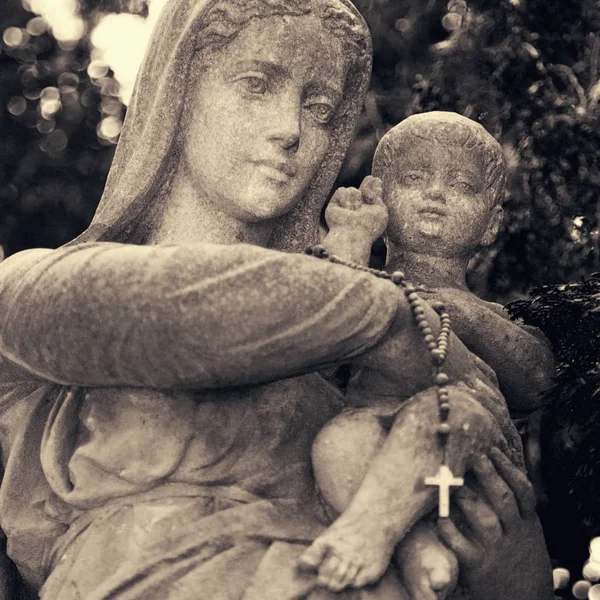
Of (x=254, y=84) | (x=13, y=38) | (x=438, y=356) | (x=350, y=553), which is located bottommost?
(x=13, y=38)

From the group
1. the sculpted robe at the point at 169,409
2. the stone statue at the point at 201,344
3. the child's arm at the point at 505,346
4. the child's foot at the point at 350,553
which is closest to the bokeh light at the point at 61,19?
the stone statue at the point at 201,344

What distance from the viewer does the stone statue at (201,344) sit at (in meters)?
4.19

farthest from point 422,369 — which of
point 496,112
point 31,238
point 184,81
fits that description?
point 31,238

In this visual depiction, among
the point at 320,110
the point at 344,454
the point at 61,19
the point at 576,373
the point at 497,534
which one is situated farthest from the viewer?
the point at 61,19

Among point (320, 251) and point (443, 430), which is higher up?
point (320, 251)

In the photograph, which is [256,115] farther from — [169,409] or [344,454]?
[344,454]

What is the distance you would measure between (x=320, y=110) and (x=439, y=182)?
0.40 m

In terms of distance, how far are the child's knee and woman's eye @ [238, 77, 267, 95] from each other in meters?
1.01

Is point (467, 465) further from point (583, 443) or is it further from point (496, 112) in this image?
point (496, 112)

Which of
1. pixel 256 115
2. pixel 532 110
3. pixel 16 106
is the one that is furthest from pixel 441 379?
Result: pixel 16 106

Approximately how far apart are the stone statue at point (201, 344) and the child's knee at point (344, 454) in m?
0.12

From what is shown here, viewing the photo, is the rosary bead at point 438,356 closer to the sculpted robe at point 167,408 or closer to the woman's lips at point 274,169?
the sculpted robe at point 167,408

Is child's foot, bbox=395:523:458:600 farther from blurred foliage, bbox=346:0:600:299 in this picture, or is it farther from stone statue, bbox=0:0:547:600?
blurred foliage, bbox=346:0:600:299

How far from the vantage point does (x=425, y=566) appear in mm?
4203
